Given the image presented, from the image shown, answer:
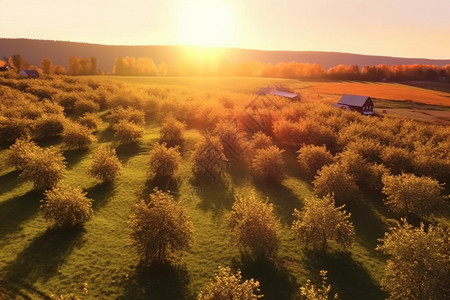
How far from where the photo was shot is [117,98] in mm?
74750

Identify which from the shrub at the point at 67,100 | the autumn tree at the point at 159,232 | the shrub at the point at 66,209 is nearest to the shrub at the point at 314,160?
the autumn tree at the point at 159,232

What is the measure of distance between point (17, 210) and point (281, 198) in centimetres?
2795

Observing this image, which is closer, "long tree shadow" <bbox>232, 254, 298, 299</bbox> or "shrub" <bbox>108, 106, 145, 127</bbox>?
"long tree shadow" <bbox>232, 254, 298, 299</bbox>

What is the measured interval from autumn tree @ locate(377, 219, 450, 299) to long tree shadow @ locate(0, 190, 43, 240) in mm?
30656

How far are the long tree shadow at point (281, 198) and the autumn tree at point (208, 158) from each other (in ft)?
19.3

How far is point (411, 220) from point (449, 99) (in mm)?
101058

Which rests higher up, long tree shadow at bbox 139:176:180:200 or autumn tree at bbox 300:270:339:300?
autumn tree at bbox 300:270:339:300

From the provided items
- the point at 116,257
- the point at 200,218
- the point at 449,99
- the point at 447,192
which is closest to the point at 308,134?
the point at 447,192

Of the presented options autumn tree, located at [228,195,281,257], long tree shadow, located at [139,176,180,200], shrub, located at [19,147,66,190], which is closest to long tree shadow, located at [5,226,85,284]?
shrub, located at [19,147,66,190]

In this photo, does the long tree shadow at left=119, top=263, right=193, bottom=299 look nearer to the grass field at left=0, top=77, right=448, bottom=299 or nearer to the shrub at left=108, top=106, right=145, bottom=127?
the grass field at left=0, top=77, right=448, bottom=299

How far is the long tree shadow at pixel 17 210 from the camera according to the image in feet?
88.6

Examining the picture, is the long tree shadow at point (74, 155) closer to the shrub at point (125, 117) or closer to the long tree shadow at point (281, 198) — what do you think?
the shrub at point (125, 117)

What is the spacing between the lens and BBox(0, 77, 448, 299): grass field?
71.3ft

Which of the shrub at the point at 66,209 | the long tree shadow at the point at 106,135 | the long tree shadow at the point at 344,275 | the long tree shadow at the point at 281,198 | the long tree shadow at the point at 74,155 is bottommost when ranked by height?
the long tree shadow at the point at 344,275
